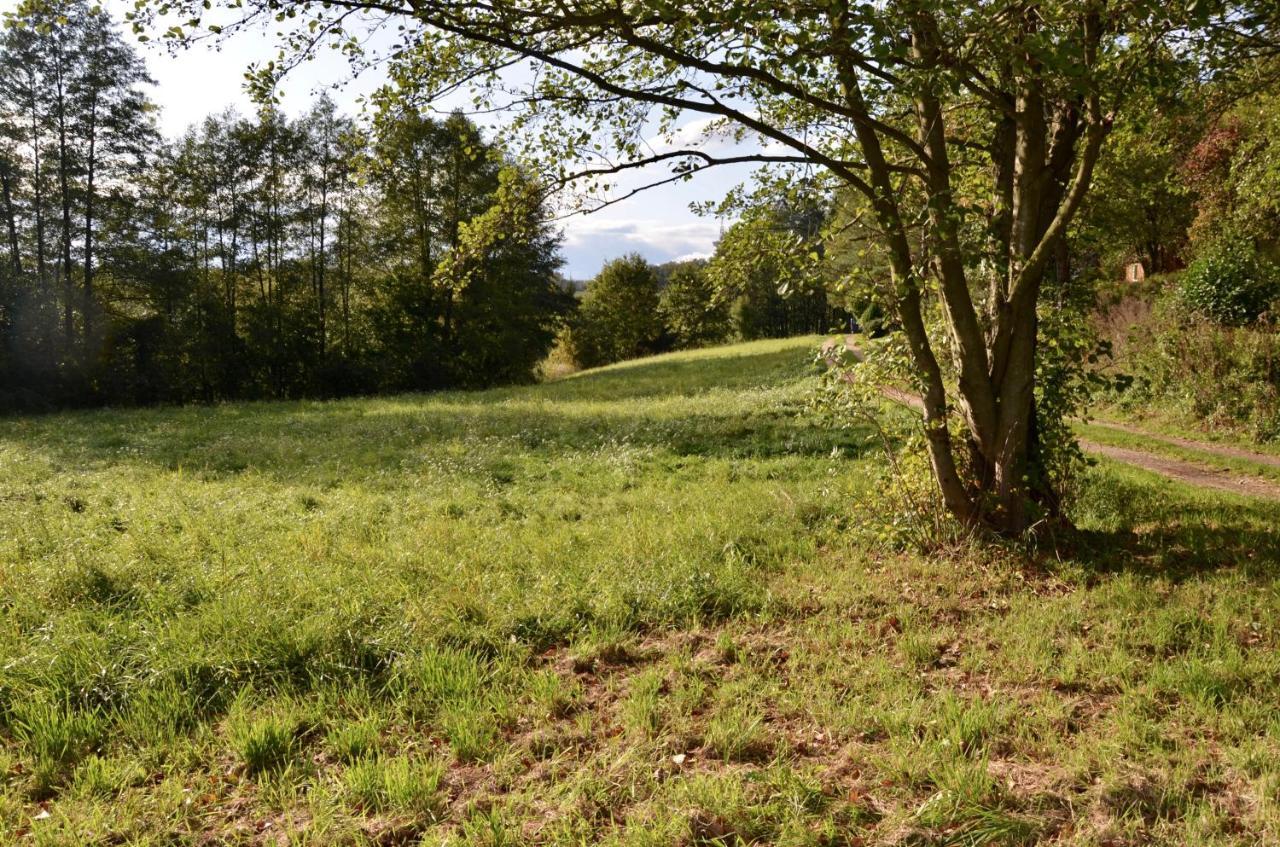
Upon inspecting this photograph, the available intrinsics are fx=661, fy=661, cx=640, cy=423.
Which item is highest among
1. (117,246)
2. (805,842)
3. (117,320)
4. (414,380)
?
(117,246)

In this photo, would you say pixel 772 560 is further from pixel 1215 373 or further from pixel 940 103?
pixel 1215 373

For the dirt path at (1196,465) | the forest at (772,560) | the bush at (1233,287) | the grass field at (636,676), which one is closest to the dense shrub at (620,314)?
the bush at (1233,287)

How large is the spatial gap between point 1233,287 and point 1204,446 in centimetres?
581

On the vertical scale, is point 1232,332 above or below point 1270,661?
above

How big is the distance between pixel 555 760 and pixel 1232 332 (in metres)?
16.6

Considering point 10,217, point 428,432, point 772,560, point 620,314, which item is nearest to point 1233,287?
point 772,560

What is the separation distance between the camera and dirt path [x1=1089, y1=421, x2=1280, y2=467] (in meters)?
10.5

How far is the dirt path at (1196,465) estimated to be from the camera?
353 inches

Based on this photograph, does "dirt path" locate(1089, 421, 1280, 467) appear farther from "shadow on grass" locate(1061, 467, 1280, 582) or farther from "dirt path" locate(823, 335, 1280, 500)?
"shadow on grass" locate(1061, 467, 1280, 582)

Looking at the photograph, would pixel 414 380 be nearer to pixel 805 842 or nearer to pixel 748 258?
pixel 748 258

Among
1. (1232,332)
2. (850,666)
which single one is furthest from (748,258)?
(1232,332)

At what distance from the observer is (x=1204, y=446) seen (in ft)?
38.4

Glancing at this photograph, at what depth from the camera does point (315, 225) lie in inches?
1246

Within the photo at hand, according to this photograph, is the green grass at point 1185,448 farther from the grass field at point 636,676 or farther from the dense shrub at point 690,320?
the dense shrub at point 690,320
